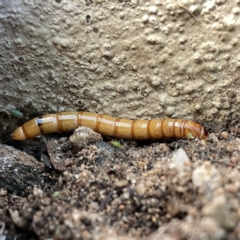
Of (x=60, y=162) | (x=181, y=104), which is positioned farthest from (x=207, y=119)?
(x=60, y=162)

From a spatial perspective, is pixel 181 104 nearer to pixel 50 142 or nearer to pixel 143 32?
pixel 143 32

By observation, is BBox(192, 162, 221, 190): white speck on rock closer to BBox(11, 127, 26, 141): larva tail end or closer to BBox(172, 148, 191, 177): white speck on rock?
BBox(172, 148, 191, 177): white speck on rock

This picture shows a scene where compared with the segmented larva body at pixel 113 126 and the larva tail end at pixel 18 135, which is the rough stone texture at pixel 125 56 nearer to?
the segmented larva body at pixel 113 126

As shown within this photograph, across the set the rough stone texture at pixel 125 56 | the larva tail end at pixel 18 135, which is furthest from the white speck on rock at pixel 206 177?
the larva tail end at pixel 18 135

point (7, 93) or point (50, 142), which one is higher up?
point (7, 93)

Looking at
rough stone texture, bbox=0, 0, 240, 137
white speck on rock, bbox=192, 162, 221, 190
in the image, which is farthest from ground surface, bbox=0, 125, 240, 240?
rough stone texture, bbox=0, 0, 240, 137

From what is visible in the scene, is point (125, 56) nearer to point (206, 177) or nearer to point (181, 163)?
point (181, 163)

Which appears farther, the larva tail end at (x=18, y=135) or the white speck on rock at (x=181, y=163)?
the larva tail end at (x=18, y=135)
